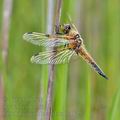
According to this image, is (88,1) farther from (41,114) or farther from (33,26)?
(41,114)

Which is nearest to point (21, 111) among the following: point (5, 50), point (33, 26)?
point (5, 50)

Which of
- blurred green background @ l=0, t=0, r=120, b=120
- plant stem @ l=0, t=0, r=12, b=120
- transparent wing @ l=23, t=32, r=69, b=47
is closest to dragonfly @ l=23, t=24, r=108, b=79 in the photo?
transparent wing @ l=23, t=32, r=69, b=47

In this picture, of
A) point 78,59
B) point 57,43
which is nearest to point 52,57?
point 57,43

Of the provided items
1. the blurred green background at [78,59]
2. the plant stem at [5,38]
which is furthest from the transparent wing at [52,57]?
the blurred green background at [78,59]

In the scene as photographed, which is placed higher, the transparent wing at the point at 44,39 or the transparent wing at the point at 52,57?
the transparent wing at the point at 44,39

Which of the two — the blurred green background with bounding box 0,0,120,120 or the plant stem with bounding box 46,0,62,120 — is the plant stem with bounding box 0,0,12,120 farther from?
the plant stem with bounding box 46,0,62,120

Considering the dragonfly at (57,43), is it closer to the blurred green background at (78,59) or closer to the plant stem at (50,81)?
the plant stem at (50,81)

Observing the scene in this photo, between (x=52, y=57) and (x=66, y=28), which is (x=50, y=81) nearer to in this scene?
(x=52, y=57)
